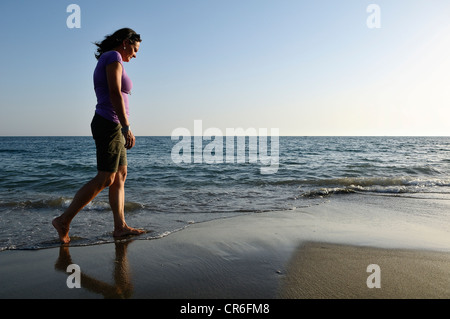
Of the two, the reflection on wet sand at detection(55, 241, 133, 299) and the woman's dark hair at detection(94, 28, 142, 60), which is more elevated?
the woman's dark hair at detection(94, 28, 142, 60)

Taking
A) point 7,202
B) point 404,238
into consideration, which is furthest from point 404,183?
point 7,202

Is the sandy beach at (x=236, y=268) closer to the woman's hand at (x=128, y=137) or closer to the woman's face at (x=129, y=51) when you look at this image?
the woman's hand at (x=128, y=137)

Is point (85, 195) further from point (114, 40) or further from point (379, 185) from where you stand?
point (379, 185)

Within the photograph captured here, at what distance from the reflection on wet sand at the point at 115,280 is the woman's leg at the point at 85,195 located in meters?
0.32

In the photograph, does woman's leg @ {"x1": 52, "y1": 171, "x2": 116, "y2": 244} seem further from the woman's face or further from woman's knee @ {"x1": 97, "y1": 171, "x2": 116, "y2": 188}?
the woman's face

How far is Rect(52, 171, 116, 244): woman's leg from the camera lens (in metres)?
2.91

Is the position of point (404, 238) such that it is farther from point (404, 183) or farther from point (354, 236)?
point (404, 183)

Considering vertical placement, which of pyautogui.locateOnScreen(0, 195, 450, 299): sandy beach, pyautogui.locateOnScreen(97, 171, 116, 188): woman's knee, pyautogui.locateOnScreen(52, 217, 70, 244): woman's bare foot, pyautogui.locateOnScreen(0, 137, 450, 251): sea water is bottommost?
pyautogui.locateOnScreen(0, 137, 450, 251): sea water

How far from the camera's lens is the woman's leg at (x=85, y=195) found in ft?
9.55

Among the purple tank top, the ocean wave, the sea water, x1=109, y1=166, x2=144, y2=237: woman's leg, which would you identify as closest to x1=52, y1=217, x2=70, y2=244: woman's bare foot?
the sea water

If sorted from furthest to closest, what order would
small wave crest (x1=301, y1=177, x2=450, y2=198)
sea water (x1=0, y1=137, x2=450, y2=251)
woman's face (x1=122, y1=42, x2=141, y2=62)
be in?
1. small wave crest (x1=301, y1=177, x2=450, y2=198)
2. sea water (x1=0, y1=137, x2=450, y2=251)
3. woman's face (x1=122, y1=42, x2=141, y2=62)

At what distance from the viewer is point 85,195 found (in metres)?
2.91

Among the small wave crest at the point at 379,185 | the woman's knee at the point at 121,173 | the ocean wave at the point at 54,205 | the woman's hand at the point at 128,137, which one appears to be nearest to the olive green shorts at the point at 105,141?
the woman's hand at the point at 128,137
